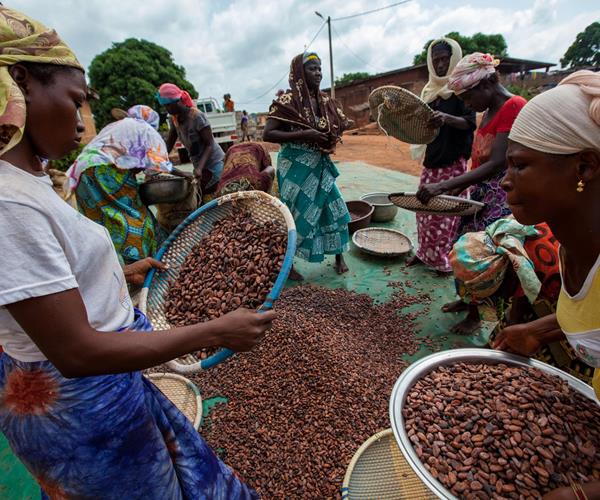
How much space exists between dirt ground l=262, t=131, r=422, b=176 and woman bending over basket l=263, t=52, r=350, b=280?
19.7 ft

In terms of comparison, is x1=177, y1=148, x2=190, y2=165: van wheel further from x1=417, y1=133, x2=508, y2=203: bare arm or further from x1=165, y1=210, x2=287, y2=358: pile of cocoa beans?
x1=165, y1=210, x2=287, y2=358: pile of cocoa beans

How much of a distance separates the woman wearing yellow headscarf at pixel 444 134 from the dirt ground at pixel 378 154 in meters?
5.78

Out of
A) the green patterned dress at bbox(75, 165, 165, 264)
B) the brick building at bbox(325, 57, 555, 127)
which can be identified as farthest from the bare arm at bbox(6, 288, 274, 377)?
the brick building at bbox(325, 57, 555, 127)

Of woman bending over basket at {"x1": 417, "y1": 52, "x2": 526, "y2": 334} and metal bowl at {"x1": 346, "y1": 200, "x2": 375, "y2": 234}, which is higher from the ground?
woman bending over basket at {"x1": 417, "y1": 52, "x2": 526, "y2": 334}

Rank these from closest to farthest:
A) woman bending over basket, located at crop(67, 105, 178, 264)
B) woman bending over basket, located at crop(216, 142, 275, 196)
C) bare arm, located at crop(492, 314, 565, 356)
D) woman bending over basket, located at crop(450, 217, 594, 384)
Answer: bare arm, located at crop(492, 314, 565, 356) < woman bending over basket, located at crop(450, 217, 594, 384) < woman bending over basket, located at crop(67, 105, 178, 264) < woman bending over basket, located at crop(216, 142, 275, 196)

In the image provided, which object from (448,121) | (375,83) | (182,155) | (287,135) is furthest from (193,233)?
(375,83)

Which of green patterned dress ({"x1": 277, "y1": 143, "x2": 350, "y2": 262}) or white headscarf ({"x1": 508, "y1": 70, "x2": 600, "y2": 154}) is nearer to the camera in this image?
white headscarf ({"x1": 508, "y1": 70, "x2": 600, "y2": 154})

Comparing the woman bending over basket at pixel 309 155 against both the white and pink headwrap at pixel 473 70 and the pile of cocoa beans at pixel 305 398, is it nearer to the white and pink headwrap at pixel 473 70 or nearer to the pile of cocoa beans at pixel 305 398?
the pile of cocoa beans at pixel 305 398

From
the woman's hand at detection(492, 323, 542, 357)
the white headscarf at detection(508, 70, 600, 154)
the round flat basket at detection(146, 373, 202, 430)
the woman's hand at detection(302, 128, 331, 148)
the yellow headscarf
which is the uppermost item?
the yellow headscarf

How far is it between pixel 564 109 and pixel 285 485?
191 centimetres

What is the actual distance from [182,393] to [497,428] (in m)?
1.82

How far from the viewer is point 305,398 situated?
207cm

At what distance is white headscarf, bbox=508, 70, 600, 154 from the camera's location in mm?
901

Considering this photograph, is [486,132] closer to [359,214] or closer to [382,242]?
[382,242]
